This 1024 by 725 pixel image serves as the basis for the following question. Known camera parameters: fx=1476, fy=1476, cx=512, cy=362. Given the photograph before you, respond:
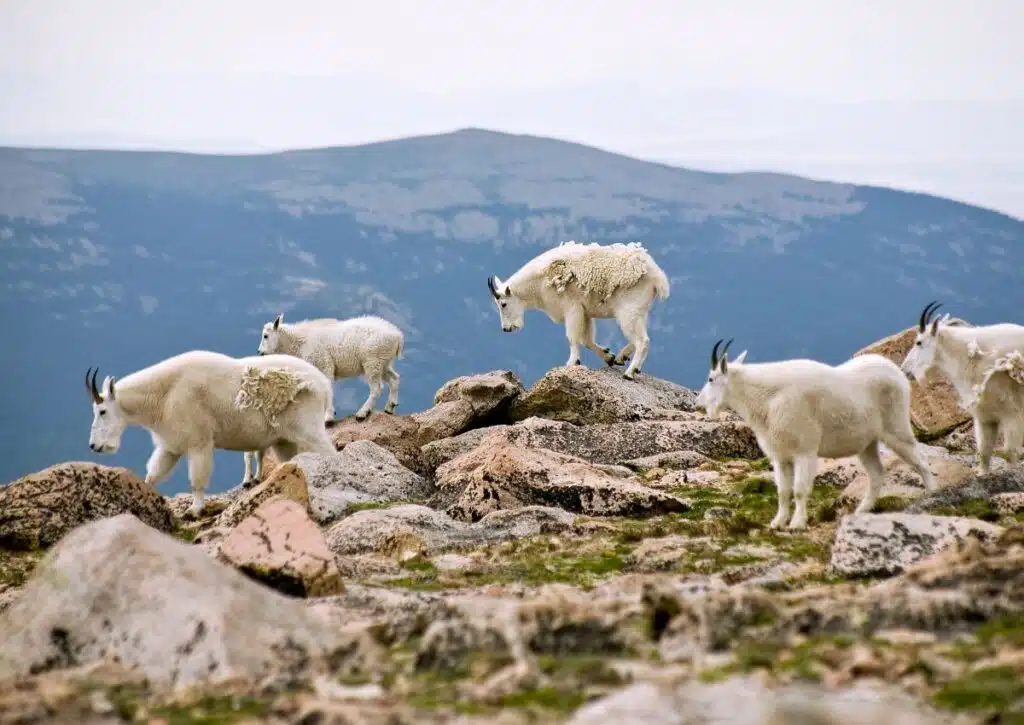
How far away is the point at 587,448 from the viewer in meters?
28.4

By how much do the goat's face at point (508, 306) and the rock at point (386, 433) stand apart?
400cm

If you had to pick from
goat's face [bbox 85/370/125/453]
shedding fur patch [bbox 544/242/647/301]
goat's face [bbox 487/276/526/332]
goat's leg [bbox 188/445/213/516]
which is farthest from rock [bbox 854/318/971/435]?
goat's face [bbox 85/370/125/453]

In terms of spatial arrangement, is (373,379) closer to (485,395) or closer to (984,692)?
(485,395)

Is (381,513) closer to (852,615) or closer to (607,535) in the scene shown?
(607,535)

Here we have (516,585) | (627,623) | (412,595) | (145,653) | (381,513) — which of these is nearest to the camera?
(627,623)

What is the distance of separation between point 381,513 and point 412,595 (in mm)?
6460

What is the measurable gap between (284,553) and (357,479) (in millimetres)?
9378

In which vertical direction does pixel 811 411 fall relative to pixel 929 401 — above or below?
above

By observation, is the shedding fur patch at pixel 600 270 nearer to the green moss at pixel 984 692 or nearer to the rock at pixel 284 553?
the rock at pixel 284 553

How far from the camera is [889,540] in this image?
15.2m

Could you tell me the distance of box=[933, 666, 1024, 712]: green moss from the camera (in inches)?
337

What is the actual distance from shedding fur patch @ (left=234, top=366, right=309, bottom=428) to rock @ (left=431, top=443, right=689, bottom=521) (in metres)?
3.06

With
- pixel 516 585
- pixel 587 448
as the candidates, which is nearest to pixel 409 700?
pixel 516 585

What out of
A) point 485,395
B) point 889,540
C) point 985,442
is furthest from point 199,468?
point 889,540
